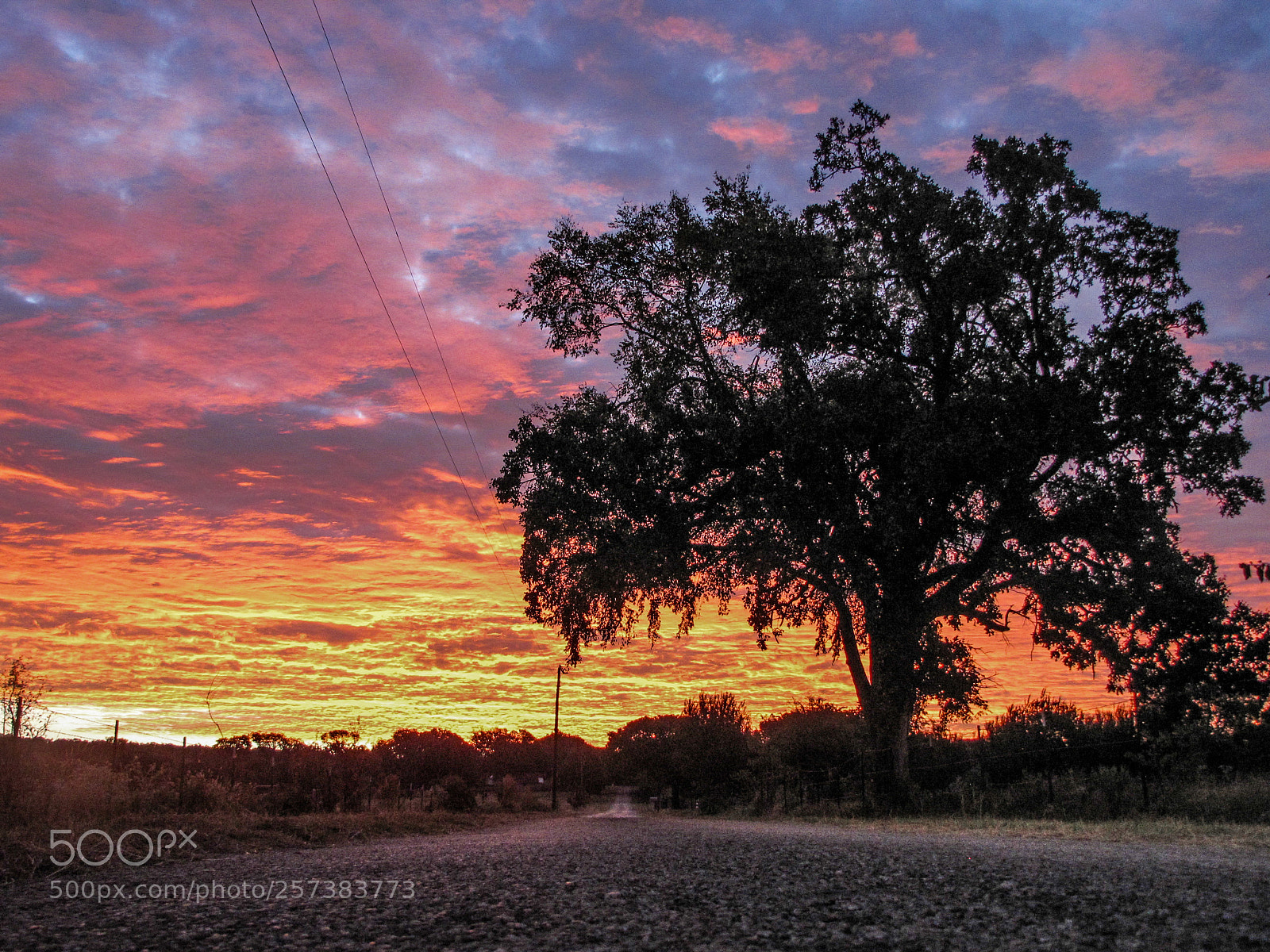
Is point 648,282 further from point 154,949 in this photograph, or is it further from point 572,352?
point 154,949

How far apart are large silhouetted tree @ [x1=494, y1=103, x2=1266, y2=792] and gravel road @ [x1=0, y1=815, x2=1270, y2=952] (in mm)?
9809

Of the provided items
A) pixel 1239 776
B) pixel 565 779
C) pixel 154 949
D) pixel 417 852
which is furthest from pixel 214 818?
pixel 565 779

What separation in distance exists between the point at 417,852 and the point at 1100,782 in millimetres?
Result: 16494

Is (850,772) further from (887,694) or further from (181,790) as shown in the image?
(181,790)

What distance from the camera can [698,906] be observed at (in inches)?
223

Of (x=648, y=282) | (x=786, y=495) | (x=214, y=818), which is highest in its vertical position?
(x=648, y=282)

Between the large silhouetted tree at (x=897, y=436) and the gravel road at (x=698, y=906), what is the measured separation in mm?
9809

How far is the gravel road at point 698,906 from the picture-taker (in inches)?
184

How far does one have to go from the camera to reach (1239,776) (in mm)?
18812

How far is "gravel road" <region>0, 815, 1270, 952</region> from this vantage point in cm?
468

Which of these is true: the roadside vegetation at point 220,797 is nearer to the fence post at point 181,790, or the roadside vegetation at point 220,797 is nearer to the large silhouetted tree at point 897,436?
the fence post at point 181,790

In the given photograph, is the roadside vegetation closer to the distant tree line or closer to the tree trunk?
the distant tree line

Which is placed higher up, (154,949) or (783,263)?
(783,263)

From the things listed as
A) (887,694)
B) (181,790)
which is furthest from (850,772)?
(181,790)
